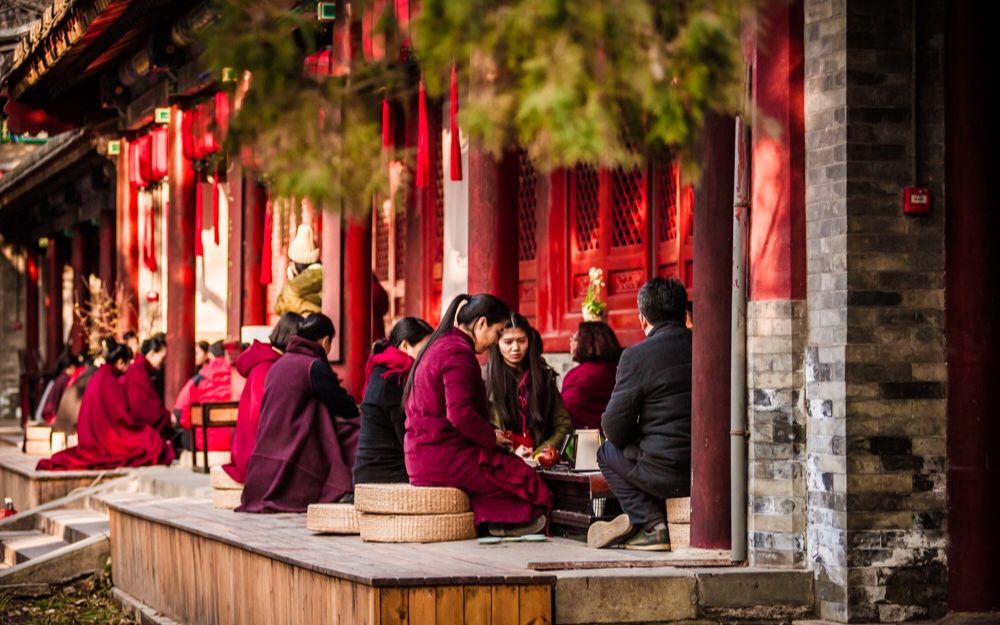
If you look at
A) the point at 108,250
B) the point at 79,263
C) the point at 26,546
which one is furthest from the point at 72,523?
the point at 79,263

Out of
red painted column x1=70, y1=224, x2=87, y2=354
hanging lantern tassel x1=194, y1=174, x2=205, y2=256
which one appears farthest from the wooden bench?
red painted column x1=70, y1=224, x2=87, y2=354

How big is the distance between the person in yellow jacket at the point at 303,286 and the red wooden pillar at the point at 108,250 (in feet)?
39.5

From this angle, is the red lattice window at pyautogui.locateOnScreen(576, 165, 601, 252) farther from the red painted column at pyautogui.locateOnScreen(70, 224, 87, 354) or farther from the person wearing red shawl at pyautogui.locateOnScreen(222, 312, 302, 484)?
the red painted column at pyautogui.locateOnScreen(70, 224, 87, 354)

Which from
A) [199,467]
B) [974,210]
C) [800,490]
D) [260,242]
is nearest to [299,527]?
[800,490]

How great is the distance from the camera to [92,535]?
1272cm

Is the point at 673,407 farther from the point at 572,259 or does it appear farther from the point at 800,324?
the point at 572,259

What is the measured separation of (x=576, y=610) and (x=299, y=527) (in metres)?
2.98

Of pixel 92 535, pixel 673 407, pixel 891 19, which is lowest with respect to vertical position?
pixel 92 535

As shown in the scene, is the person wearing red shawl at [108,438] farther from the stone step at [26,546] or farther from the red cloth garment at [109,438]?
the stone step at [26,546]

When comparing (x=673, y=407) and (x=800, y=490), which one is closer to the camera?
(x=800, y=490)

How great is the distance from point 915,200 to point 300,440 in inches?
175

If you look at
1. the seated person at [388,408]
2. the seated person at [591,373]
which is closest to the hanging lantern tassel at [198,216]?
the seated person at [591,373]

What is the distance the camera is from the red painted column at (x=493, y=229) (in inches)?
452

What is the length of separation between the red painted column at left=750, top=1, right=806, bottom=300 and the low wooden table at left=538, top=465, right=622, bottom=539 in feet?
4.64
